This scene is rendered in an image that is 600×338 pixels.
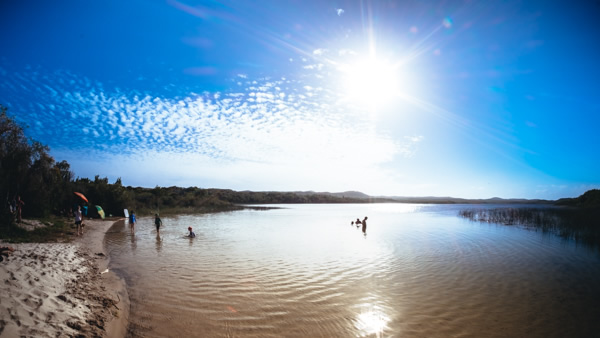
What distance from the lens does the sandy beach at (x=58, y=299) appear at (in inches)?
185

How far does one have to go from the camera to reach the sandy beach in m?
4.69

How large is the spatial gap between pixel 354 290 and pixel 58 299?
739 centimetres

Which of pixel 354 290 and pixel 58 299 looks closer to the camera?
pixel 58 299

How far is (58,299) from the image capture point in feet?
19.4

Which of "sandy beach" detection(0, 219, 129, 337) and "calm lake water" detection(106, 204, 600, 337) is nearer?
"sandy beach" detection(0, 219, 129, 337)

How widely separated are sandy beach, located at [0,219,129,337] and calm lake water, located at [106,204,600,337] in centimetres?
47

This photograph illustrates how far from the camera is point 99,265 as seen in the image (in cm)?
1038

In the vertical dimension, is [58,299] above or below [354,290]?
above

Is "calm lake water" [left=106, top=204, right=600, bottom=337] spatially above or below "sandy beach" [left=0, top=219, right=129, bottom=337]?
below

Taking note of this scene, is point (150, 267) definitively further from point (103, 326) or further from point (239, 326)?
point (239, 326)

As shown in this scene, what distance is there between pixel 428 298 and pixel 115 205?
3566 centimetres

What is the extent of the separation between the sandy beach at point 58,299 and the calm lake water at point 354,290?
467 millimetres

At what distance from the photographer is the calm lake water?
6.07 m

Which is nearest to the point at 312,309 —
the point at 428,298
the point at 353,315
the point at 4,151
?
the point at 353,315
